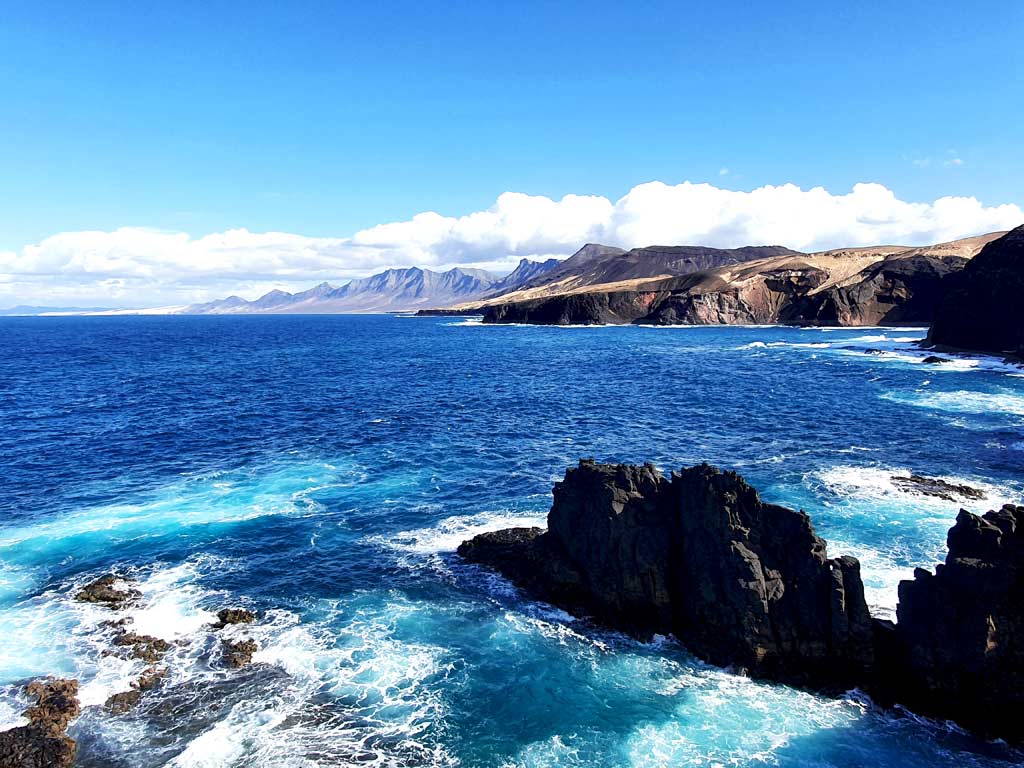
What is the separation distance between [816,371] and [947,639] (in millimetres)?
100345

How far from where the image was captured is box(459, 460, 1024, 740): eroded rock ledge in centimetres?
2723

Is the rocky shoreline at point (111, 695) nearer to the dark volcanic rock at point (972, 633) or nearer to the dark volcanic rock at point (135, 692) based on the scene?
the dark volcanic rock at point (135, 692)

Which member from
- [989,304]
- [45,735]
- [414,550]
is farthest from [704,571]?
[989,304]

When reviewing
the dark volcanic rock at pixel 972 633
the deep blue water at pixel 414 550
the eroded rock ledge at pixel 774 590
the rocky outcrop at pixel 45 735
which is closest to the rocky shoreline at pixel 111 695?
the rocky outcrop at pixel 45 735

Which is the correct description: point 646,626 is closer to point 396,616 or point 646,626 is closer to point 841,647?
point 841,647

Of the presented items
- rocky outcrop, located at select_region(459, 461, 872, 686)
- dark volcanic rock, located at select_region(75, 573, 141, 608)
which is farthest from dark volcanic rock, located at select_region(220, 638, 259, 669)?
rocky outcrop, located at select_region(459, 461, 872, 686)

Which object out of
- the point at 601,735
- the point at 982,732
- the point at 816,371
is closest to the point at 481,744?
the point at 601,735

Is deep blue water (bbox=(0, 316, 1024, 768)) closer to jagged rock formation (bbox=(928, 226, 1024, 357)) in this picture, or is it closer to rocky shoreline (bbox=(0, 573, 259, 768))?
rocky shoreline (bbox=(0, 573, 259, 768))

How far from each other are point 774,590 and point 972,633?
8.01m

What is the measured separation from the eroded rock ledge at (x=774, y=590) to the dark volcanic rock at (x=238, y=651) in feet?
51.3

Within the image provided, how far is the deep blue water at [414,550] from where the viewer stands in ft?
85.4

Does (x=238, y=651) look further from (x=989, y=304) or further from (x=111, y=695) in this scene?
(x=989, y=304)

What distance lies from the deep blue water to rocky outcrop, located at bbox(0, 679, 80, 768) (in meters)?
0.75

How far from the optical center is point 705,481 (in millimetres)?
34125
